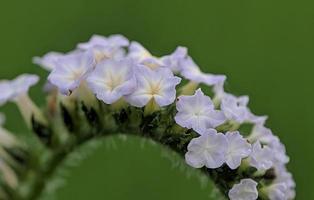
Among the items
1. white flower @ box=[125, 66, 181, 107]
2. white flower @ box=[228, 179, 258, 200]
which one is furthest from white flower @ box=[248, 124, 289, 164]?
white flower @ box=[125, 66, 181, 107]

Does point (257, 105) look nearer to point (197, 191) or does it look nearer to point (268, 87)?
point (268, 87)

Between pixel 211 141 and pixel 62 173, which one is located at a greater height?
pixel 211 141

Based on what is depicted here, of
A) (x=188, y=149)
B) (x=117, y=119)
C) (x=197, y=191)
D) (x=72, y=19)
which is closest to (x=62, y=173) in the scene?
(x=117, y=119)

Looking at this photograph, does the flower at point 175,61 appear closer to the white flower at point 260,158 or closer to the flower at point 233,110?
the flower at point 233,110

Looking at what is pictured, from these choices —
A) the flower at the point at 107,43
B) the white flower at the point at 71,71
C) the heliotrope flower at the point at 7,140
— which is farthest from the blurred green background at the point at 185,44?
the white flower at the point at 71,71

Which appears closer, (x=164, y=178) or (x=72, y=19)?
(x=164, y=178)

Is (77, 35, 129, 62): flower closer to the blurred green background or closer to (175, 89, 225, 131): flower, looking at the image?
(175, 89, 225, 131): flower

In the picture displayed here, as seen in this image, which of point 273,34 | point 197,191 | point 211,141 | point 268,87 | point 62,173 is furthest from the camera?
point 273,34

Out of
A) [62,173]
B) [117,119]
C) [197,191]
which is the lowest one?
[197,191]

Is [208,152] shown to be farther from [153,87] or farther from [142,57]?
→ [142,57]
